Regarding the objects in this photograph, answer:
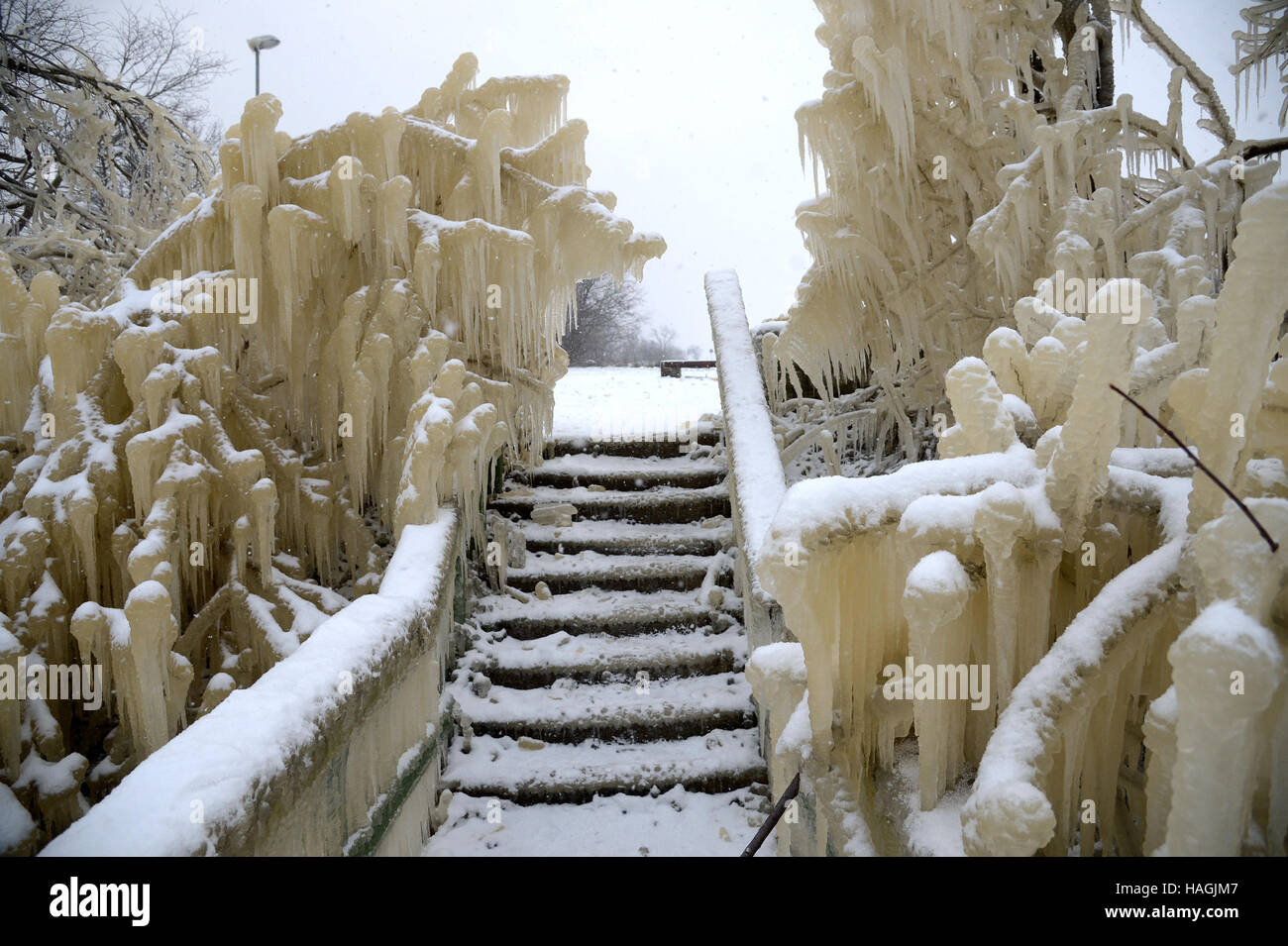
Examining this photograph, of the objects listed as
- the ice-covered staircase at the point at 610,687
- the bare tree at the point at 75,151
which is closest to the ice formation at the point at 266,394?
the ice-covered staircase at the point at 610,687

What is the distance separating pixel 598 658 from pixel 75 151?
294 inches

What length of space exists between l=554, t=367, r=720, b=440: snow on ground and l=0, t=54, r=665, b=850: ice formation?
1.79 metres

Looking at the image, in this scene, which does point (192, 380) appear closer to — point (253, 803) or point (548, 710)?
point (548, 710)


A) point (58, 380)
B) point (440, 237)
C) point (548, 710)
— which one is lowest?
point (548, 710)

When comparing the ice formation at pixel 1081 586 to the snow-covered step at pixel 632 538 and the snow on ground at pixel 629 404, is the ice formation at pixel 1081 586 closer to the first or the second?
the snow-covered step at pixel 632 538

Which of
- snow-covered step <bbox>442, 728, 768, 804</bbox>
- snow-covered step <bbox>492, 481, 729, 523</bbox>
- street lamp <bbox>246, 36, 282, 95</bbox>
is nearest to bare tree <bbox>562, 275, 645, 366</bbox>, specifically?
street lamp <bbox>246, 36, 282, 95</bbox>

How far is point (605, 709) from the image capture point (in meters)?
4.23

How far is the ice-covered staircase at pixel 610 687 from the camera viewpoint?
3.66m

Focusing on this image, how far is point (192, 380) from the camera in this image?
421 centimetres

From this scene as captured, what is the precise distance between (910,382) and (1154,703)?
5279mm

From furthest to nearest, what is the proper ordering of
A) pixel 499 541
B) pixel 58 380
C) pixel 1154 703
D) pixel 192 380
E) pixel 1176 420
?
pixel 499 541 < pixel 192 380 < pixel 58 380 < pixel 1176 420 < pixel 1154 703

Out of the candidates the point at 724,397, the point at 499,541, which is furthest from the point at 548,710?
the point at 724,397

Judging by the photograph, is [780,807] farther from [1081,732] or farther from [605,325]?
[605,325]

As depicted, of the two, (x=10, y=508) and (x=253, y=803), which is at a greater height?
(x=10, y=508)
